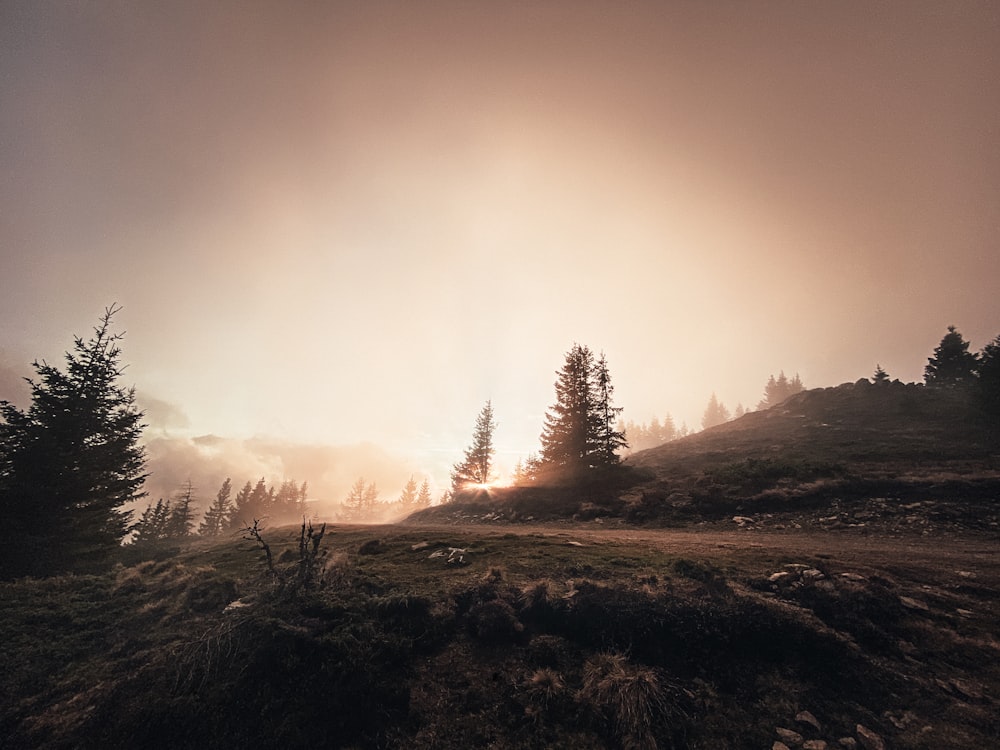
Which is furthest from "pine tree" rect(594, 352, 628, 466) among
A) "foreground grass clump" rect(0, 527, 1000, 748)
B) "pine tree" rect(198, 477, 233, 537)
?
"pine tree" rect(198, 477, 233, 537)

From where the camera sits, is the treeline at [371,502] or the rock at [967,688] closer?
the rock at [967,688]

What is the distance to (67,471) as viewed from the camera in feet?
57.5

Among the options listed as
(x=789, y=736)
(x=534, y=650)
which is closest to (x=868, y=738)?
(x=789, y=736)

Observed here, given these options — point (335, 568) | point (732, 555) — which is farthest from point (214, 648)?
point (732, 555)

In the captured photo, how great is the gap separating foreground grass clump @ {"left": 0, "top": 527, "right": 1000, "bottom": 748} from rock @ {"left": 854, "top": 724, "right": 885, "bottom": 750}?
10cm

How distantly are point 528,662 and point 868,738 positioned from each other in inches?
191

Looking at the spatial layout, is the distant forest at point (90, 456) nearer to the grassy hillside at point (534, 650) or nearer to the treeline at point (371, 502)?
the grassy hillside at point (534, 650)

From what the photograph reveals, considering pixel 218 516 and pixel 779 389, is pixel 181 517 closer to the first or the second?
pixel 218 516

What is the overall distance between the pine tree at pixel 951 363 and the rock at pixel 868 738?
240 ft

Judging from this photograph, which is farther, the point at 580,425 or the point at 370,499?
the point at 370,499

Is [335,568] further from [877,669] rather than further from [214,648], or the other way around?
[877,669]

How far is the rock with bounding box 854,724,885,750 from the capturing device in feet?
15.7

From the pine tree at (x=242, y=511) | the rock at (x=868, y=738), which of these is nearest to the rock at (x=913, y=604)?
the rock at (x=868, y=738)

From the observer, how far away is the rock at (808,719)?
17.0 feet
